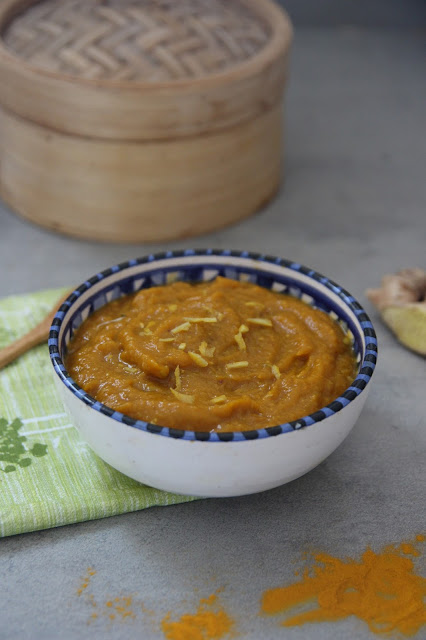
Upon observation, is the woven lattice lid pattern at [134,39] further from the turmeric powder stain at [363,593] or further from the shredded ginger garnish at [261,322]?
the turmeric powder stain at [363,593]

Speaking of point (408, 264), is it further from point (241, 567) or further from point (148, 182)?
point (241, 567)

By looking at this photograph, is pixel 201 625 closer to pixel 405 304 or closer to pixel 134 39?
pixel 405 304

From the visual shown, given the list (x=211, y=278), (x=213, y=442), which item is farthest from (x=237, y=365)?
(x=211, y=278)

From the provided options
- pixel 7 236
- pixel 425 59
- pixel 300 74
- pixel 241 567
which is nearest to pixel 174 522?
pixel 241 567

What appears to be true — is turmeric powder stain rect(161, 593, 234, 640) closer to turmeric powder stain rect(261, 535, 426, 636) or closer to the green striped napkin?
turmeric powder stain rect(261, 535, 426, 636)

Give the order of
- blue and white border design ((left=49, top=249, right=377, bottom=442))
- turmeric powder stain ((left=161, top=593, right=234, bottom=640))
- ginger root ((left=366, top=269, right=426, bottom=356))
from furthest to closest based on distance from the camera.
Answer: ginger root ((left=366, top=269, right=426, bottom=356))
blue and white border design ((left=49, top=249, right=377, bottom=442))
turmeric powder stain ((left=161, top=593, right=234, bottom=640))

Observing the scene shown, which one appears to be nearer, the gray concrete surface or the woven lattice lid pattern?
the gray concrete surface

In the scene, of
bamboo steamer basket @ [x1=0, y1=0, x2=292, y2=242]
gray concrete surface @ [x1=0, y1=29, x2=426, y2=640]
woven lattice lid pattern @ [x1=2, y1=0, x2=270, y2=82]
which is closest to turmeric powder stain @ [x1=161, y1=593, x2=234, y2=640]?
gray concrete surface @ [x1=0, y1=29, x2=426, y2=640]

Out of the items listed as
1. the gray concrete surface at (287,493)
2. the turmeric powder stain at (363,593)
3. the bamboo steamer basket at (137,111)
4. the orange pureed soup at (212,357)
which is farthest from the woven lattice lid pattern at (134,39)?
the turmeric powder stain at (363,593)
